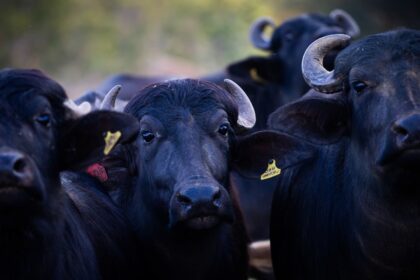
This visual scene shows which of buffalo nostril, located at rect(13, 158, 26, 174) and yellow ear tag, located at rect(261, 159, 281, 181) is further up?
buffalo nostril, located at rect(13, 158, 26, 174)

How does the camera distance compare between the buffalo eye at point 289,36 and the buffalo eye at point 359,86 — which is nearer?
the buffalo eye at point 359,86

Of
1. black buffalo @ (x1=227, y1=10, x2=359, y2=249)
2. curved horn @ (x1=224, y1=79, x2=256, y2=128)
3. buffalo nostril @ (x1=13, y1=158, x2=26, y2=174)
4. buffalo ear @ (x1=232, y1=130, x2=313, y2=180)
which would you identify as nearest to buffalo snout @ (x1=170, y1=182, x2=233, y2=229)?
buffalo ear @ (x1=232, y1=130, x2=313, y2=180)

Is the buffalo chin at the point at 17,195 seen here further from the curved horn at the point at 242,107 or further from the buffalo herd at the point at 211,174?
the curved horn at the point at 242,107

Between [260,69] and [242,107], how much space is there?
5250mm

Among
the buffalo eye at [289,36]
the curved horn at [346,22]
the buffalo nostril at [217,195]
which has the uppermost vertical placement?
the buffalo nostril at [217,195]

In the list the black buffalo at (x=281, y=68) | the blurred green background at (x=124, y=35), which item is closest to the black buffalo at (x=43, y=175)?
the black buffalo at (x=281, y=68)

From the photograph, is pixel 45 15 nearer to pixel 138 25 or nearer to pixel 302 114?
pixel 138 25

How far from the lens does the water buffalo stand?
5.55m

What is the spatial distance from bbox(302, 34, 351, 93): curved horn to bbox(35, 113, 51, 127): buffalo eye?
1.90 metres

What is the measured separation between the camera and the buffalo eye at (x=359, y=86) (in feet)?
19.2

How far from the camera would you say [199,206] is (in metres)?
5.72

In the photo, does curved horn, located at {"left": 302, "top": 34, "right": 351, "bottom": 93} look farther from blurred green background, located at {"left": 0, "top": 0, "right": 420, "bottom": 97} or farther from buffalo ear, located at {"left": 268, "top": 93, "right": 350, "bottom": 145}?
blurred green background, located at {"left": 0, "top": 0, "right": 420, "bottom": 97}

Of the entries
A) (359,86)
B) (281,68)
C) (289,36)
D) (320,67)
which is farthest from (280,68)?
(359,86)

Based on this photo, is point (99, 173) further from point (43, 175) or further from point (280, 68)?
point (280, 68)
